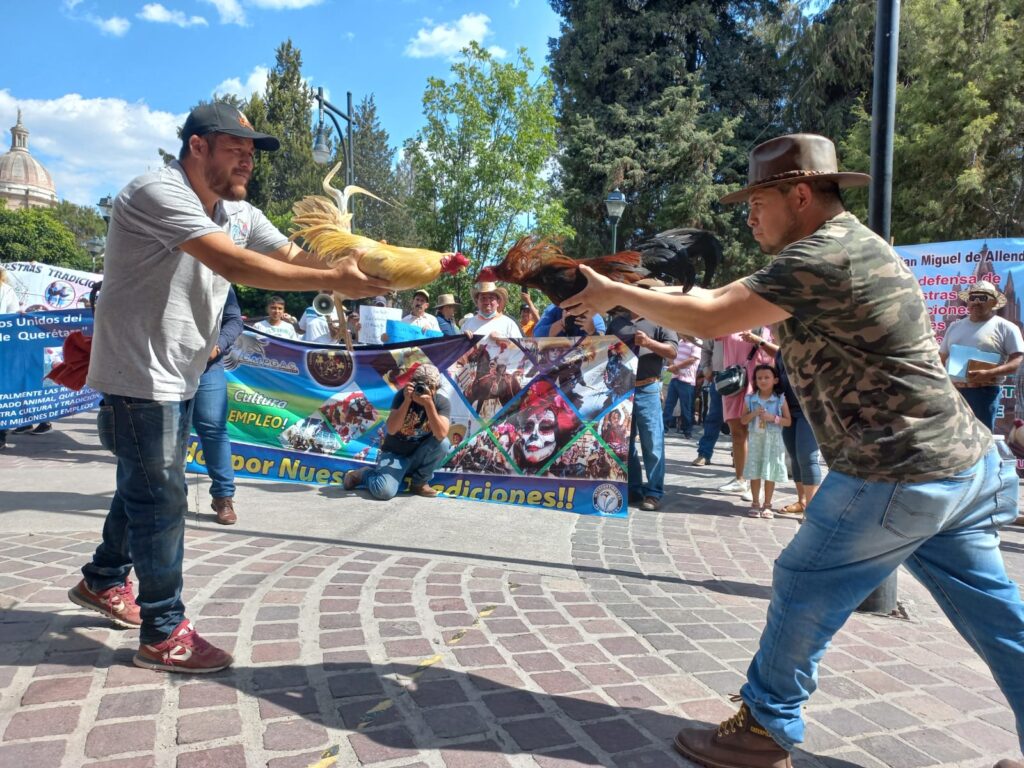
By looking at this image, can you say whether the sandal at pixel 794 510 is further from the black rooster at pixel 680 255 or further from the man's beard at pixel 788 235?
the man's beard at pixel 788 235

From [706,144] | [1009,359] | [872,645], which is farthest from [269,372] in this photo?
[706,144]

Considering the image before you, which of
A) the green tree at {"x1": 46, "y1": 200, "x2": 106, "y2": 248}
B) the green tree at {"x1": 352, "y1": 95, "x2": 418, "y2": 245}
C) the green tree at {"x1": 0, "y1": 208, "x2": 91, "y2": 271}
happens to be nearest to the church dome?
the green tree at {"x1": 46, "y1": 200, "x2": 106, "y2": 248}

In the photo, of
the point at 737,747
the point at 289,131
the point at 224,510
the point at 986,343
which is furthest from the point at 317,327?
the point at 289,131

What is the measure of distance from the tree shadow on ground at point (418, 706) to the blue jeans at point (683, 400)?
912 centimetres

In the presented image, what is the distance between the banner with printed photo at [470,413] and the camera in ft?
20.1

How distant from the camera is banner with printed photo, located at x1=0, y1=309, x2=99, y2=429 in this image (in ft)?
25.7

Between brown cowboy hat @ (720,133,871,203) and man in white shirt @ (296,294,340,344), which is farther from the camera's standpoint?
man in white shirt @ (296,294,340,344)

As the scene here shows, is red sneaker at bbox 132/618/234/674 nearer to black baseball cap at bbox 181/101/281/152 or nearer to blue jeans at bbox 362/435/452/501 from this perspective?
black baseball cap at bbox 181/101/281/152

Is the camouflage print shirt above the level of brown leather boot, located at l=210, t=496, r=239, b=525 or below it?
above

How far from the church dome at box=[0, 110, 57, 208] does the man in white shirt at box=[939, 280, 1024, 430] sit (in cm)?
11750

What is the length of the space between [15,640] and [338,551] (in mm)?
1872

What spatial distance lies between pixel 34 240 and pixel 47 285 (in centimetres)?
5143

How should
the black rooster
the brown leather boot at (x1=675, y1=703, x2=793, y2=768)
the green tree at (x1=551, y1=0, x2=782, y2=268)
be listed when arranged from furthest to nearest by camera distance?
1. the green tree at (x1=551, y1=0, x2=782, y2=268)
2. the black rooster
3. the brown leather boot at (x1=675, y1=703, x2=793, y2=768)

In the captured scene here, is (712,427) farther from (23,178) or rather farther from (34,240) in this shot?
(23,178)
